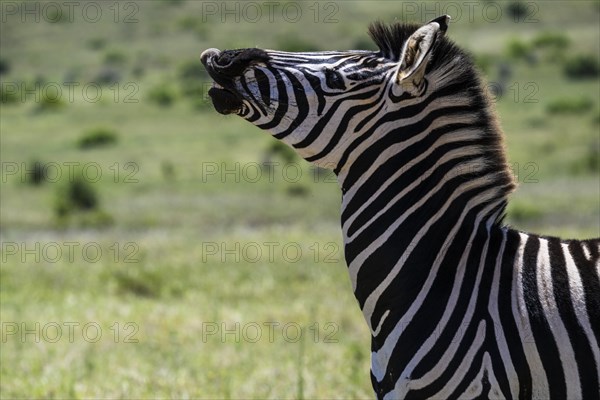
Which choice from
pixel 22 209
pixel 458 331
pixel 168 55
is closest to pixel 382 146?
pixel 458 331

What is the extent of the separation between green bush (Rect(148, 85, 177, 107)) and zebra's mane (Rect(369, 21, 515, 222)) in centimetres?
4411

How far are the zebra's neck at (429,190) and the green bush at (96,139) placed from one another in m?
34.9

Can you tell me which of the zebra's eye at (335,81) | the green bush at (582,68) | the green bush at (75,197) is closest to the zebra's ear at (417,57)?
the zebra's eye at (335,81)

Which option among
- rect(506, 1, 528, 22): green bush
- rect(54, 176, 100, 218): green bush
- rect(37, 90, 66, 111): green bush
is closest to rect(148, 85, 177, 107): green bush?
rect(37, 90, 66, 111): green bush

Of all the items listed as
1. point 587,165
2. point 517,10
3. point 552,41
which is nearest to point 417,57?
point 587,165

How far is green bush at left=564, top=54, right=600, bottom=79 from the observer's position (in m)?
49.4

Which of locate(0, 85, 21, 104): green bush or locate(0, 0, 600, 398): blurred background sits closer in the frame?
locate(0, 0, 600, 398): blurred background

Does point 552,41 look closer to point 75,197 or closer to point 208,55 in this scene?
point 75,197

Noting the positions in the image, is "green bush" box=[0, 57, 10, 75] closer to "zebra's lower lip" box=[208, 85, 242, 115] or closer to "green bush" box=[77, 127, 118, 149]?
"green bush" box=[77, 127, 118, 149]

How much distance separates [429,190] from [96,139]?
117ft

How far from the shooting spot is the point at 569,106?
135 ft

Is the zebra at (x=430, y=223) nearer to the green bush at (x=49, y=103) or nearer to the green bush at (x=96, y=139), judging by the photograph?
the green bush at (x=96, y=139)

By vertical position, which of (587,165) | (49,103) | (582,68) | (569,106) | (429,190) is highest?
(582,68)

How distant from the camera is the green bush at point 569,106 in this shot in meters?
40.7
